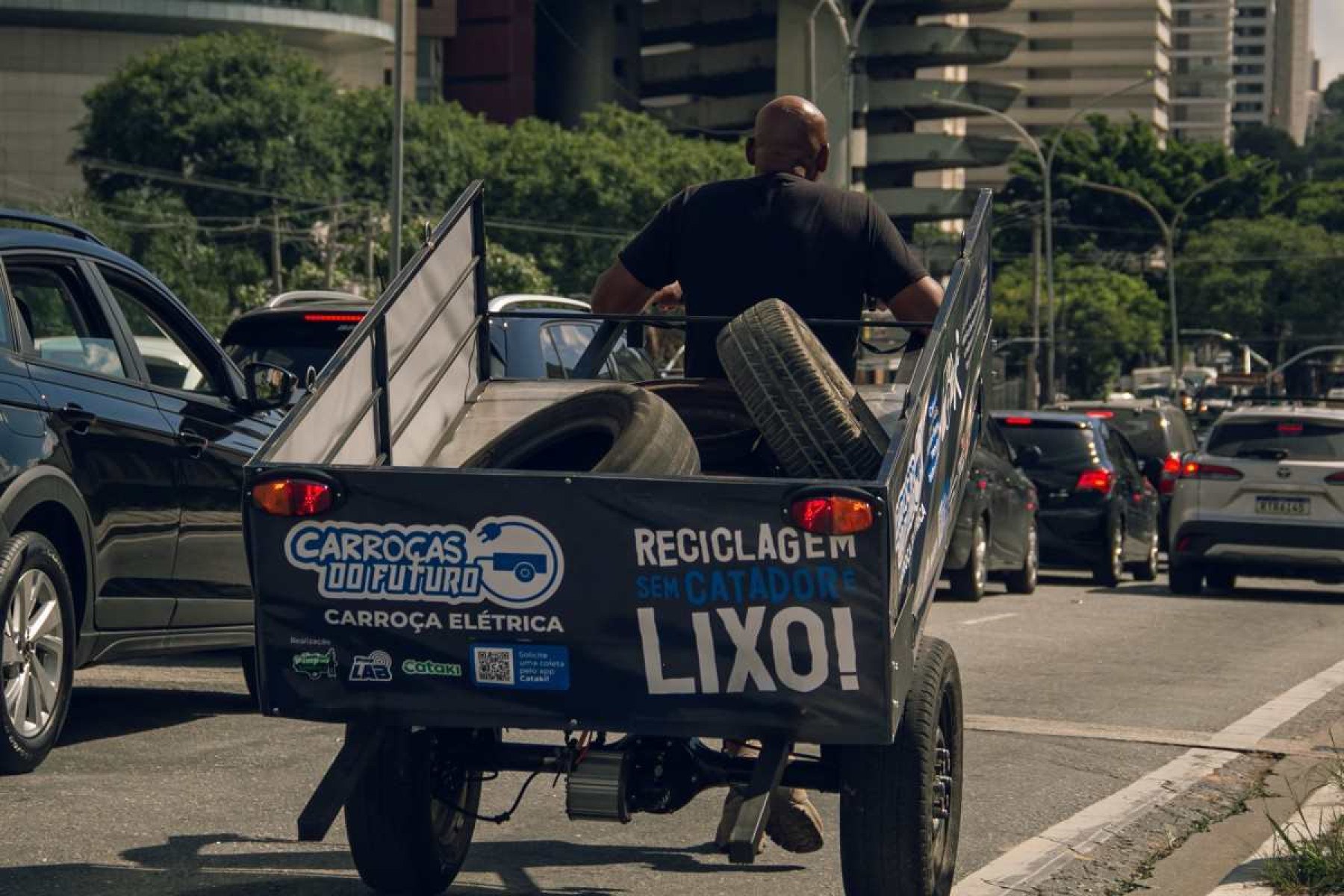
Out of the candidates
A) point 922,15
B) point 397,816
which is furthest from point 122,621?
point 922,15

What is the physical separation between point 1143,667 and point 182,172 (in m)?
64.7

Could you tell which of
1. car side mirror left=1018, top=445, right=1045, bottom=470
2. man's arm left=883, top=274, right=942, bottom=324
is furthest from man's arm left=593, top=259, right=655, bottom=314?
car side mirror left=1018, top=445, right=1045, bottom=470

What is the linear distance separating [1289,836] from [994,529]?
1149 cm

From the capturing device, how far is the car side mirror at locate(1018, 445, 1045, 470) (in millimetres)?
20328

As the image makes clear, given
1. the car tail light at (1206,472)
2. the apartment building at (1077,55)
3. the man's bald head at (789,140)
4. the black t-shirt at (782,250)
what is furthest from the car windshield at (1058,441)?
the apartment building at (1077,55)

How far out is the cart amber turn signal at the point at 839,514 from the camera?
481 cm

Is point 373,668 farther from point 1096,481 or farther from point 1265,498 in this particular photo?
point 1096,481

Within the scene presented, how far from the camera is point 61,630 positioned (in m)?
7.67

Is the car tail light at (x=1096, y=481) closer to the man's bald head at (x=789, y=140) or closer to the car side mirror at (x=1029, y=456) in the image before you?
the car side mirror at (x=1029, y=456)

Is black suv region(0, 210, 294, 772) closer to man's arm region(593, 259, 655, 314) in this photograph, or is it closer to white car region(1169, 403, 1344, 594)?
man's arm region(593, 259, 655, 314)

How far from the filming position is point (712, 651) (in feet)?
16.3

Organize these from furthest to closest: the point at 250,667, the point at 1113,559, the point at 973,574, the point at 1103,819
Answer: the point at 1113,559 < the point at 973,574 < the point at 250,667 < the point at 1103,819

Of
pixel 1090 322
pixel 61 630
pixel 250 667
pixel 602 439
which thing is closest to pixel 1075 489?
pixel 250 667

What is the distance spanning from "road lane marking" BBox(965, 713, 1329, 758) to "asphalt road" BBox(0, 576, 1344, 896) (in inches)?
4.1
